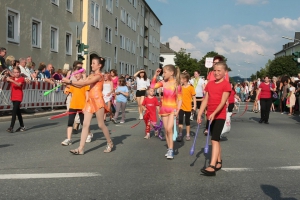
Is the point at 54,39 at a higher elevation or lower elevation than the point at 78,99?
higher

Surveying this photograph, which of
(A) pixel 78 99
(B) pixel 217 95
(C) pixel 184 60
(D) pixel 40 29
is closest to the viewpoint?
(B) pixel 217 95

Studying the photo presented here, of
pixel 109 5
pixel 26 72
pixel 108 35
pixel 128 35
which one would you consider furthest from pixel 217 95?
pixel 128 35

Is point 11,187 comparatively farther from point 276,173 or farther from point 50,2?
point 50,2

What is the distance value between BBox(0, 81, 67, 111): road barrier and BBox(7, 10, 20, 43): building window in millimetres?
5124

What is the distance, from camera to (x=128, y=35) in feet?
179

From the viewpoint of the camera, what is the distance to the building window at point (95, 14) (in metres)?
35.8

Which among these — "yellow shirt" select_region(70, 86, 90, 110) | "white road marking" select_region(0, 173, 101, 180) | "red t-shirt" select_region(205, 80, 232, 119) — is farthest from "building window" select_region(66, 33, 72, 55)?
"white road marking" select_region(0, 173, 101, 180)

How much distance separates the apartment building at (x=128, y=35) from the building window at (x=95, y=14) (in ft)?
7.08

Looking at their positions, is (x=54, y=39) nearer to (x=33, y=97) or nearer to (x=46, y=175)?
(x=33, y=97)

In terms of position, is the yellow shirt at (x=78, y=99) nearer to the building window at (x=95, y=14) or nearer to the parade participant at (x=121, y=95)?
the parade participant at (x=121, y=95)

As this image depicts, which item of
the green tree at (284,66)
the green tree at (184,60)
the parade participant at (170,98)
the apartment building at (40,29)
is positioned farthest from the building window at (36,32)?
the green tree at (184,60)

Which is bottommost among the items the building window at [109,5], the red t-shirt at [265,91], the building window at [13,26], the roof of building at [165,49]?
the red t-shirt at [265,91]

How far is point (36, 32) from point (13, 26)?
9.41 feet

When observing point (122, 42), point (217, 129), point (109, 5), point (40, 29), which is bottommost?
point (217, 129)
